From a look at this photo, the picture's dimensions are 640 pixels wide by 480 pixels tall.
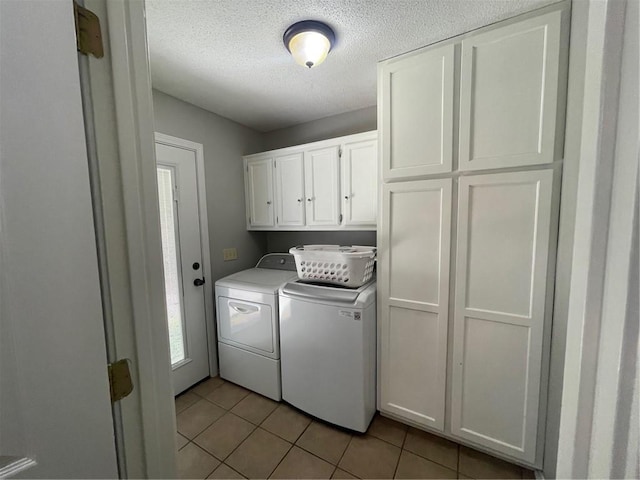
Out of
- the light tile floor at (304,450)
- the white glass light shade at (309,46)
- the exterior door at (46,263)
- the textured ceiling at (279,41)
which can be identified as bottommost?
the light tile floor at (304,450)

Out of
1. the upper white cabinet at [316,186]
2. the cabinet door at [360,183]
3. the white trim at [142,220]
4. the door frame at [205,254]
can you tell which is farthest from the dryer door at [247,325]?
the white trim at [142,220]

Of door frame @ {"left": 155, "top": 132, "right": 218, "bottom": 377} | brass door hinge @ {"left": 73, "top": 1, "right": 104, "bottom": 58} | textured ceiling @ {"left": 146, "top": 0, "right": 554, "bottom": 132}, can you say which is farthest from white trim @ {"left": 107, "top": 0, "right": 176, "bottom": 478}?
door frame @ {"left": 155, "top": 132, "right": 218, "bottom": 377}

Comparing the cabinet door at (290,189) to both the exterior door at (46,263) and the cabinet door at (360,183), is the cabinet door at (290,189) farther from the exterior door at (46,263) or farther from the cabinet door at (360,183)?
the exterior door at (46,263)

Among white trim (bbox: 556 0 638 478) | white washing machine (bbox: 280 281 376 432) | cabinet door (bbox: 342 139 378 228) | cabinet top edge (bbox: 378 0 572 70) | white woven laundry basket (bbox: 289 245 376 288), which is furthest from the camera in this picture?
cabinet door (bbox: 342 139 378 228)

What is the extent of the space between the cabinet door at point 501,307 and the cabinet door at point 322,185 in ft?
3.31

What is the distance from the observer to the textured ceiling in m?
Answer: 1.14

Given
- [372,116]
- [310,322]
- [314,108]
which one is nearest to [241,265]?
[310,322]

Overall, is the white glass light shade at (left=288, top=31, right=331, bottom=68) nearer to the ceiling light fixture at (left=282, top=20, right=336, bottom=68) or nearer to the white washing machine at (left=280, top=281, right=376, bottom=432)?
the ceiling light fixture at (left=282, top=20, right=336, bottom=68)

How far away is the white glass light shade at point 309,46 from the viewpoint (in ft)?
4.14

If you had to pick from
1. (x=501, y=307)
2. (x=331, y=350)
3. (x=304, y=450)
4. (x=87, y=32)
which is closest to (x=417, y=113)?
(x=501, y=307)

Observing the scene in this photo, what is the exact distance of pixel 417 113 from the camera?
56.5 inches

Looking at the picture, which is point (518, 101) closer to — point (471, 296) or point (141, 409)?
point (471, 296)

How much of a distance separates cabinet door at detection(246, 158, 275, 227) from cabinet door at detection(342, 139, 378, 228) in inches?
32.2

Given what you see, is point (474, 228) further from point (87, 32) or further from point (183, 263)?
point (183, 263)
